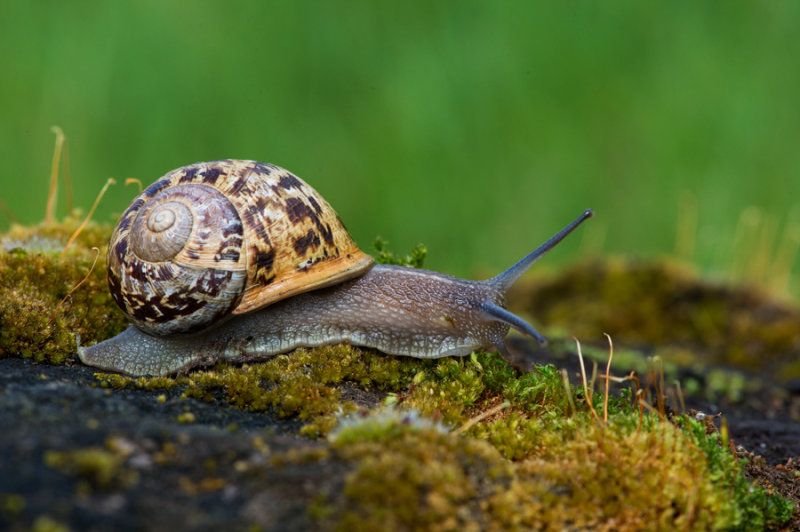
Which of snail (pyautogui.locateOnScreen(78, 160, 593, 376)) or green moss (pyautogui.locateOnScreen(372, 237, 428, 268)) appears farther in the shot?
green moss (pyautogui.locateOnScreen(372, 237, 428, 268))

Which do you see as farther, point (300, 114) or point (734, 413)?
point (300, 114)

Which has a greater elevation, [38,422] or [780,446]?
[38,422]

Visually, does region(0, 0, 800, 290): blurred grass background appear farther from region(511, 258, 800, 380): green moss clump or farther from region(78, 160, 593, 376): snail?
region(78, 160, 593, 376): snail

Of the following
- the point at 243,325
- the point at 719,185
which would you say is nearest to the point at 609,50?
the point at 719,185

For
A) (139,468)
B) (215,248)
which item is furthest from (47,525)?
(215,248)

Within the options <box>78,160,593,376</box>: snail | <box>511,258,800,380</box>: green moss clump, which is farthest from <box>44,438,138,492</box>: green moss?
<box>511,258,800,380</box>: green moss clump

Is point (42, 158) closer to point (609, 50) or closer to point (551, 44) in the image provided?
point (551, 44)
